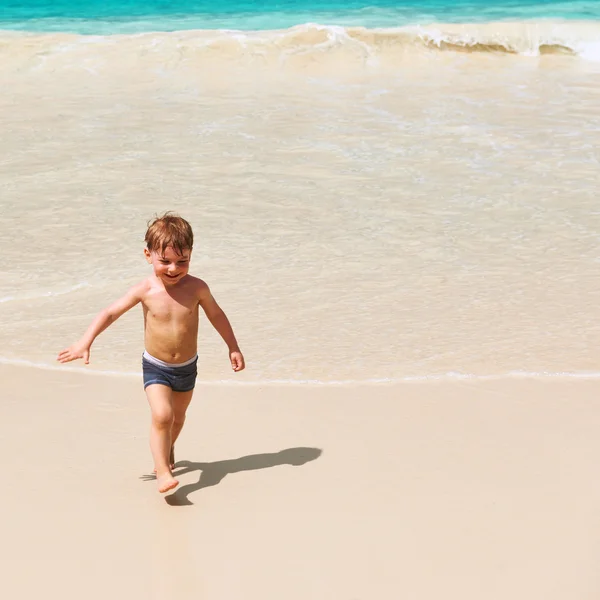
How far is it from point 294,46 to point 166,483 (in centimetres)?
1282

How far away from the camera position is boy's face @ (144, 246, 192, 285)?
3.41m

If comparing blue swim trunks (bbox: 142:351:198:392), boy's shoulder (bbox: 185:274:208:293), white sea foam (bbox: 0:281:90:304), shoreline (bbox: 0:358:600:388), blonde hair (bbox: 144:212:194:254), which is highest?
blonde hair (bbox: 144:212:194:254)

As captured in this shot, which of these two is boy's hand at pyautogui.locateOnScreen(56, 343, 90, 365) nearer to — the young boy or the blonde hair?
the young boy

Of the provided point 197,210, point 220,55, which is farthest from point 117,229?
point 220,55

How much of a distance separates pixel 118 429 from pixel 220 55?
11.9m

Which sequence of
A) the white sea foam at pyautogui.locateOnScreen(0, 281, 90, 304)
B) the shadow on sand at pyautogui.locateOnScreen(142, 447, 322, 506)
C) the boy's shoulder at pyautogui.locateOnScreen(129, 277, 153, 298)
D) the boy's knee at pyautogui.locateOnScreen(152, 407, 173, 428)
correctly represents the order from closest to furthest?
1. the boy's knee at pyautogui.locateOnScreen(152, 407, 173, 428)
2. the shadow on sand at pyautogui.locateOnScreen(142, 447, 322, 506)
3. the boy's shoulder at pyautogui.locateOnScreen(129, 277, 153, 298)
4. the white sea foam at pyautogui.locateOnScreen(0, 281, 90, 304)

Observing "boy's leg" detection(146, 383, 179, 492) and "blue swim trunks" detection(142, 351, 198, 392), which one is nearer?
"boy's leg" detection(146, 383, 179, 492)

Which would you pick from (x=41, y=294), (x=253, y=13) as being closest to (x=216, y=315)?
(x=41, y=294)

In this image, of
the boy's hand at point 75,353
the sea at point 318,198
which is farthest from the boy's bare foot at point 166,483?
the sea at point 318,198

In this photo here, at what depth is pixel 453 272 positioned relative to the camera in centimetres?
587

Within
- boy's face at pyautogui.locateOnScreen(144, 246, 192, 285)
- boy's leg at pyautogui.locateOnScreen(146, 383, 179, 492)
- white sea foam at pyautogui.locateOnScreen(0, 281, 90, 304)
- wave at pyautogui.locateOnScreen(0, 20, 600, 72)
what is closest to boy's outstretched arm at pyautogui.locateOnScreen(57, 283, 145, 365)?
boy's face at pyautogui.locateOnScreen(144, 246, 192, 285)

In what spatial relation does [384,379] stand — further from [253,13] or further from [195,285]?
[253,13]

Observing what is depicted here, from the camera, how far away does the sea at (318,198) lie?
4855mm

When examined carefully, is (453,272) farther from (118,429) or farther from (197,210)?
(118,429)
